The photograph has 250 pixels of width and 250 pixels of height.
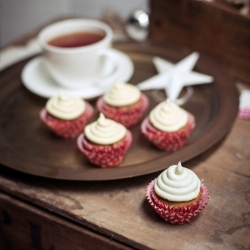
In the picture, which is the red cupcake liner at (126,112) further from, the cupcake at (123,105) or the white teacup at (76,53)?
the white teacup at (76,53)

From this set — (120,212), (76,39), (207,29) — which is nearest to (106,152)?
(120,212)

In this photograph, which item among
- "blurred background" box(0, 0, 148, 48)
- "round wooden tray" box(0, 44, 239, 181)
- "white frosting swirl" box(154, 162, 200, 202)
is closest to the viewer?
"white frosting swirl" box(154, 162, 200, 202)

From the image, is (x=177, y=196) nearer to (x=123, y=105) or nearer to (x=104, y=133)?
(x=104, y=133)

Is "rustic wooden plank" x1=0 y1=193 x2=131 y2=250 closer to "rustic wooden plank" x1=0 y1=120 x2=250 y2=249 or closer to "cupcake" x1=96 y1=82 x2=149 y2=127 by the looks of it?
"rustic wooden plank" x1=0 y1=120 x2=250 y2=249

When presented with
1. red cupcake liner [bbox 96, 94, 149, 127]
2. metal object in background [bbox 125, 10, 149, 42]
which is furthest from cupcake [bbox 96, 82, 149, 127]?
metal object in background [bbox 125, 10, 149, 42]

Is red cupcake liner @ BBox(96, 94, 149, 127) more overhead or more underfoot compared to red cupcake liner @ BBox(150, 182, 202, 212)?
more underfoot

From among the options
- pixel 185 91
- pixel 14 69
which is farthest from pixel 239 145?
pixel 14 69
